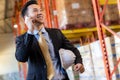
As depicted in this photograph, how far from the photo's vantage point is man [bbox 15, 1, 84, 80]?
2752 mm

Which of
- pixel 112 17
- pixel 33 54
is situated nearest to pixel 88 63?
pixel 112 17

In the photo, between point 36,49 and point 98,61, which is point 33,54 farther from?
point 98,61

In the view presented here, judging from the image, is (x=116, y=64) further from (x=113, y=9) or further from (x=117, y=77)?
(x=113, y=9)

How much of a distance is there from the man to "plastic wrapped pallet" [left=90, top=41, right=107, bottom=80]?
4.58 ft

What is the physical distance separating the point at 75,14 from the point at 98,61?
6.29 ft

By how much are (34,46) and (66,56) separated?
310mm

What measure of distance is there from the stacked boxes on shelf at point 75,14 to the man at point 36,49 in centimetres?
311

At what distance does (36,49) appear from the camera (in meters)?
2.82

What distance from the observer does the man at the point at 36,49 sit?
2.75 meters

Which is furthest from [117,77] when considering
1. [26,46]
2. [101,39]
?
[26,46]

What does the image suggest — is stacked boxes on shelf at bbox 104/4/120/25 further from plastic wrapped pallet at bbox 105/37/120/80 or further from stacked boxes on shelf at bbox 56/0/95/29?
plastic wrapped pallet at bbox 105/37/120/80

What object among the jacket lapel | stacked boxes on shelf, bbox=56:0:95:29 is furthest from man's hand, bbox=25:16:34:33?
stacked boxes on shelf, bbox=56:0:95:29

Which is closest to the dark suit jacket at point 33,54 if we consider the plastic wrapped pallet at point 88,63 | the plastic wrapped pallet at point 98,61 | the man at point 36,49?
the man at point 36,49

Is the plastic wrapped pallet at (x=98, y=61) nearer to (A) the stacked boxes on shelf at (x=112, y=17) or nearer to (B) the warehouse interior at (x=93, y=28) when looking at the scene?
(B) the warehouse interior at (x=93, y=28)
